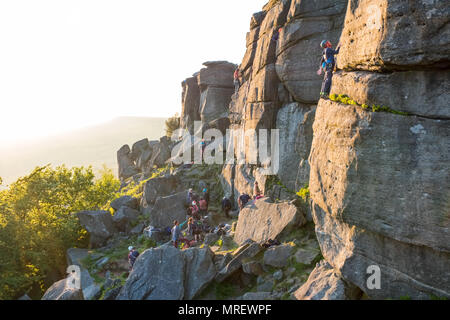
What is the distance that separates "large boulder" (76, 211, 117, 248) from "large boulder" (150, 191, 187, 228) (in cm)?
500

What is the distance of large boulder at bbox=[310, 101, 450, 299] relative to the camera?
33.8ft

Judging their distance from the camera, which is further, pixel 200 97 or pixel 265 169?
pixel 200 97

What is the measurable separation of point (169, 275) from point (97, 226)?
1740cm

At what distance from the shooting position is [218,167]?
38.2m

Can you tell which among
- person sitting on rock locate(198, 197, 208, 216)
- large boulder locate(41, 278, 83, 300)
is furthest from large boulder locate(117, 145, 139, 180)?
large boulder locate(41, 278, 83, 300)

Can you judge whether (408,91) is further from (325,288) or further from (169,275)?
(169,275)

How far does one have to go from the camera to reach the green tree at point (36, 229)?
974 inches

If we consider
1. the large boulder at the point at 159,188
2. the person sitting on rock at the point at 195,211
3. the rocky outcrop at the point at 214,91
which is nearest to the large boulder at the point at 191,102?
the rocky outcrop at the point at 214,91

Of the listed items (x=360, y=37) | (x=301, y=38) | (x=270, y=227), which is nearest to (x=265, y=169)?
(x=270, y=227)

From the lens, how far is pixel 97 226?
31.2 m

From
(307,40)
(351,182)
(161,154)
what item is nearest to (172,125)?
(161,154)
